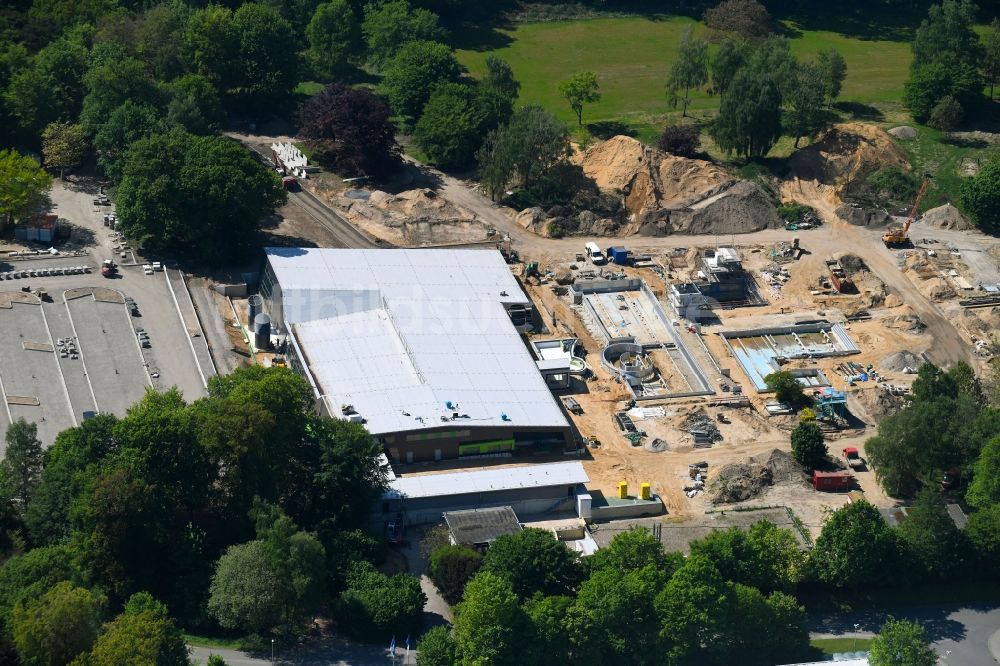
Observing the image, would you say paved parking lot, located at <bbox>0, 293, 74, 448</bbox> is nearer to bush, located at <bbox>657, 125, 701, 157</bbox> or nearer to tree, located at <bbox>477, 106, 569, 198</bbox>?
tree, located at <bbox>477, 106, 569, 198</bbox>

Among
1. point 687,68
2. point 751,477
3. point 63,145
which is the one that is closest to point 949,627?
point 751,477

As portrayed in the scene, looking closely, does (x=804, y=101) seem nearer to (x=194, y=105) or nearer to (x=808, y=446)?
(x=808, y=446)

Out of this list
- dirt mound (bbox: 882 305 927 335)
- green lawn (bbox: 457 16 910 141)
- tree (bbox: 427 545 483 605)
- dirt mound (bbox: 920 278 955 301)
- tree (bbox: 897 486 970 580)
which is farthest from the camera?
green lawn (bbox: 457 16 910 141)

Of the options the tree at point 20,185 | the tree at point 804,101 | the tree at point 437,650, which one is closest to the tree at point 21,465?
the tree at point 437,650

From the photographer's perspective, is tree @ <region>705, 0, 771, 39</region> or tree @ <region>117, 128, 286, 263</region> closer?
tree @ <region>117, 128, 286, 263</region>

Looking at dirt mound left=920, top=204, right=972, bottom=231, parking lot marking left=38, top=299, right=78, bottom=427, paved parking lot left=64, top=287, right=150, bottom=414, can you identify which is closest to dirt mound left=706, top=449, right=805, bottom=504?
paved parking lot left=64, top=287, right=150, bottom=414

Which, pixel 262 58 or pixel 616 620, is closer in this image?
pixel 616 620

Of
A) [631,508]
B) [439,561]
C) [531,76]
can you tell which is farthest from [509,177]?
[439,561]
